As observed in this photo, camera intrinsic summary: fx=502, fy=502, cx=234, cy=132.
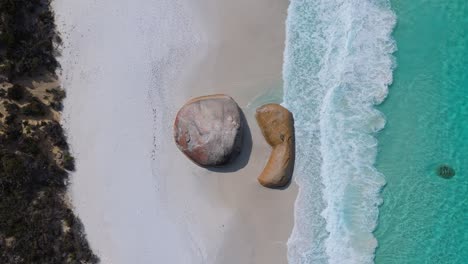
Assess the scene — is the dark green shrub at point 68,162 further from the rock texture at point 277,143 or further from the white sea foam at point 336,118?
the white sea foam at point 336,118

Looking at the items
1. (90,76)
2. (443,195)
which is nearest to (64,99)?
(90,76)

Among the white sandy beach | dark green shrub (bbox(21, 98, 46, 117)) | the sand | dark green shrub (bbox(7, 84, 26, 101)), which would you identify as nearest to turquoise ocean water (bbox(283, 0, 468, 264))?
the sand

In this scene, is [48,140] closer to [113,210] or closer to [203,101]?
[113,210]

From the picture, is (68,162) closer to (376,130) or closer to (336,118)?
(336,118)

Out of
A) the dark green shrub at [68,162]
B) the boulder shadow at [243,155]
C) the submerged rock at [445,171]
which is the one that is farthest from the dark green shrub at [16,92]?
the submerged rock at [445,171]

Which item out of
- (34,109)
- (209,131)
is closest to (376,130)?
(209,131)
